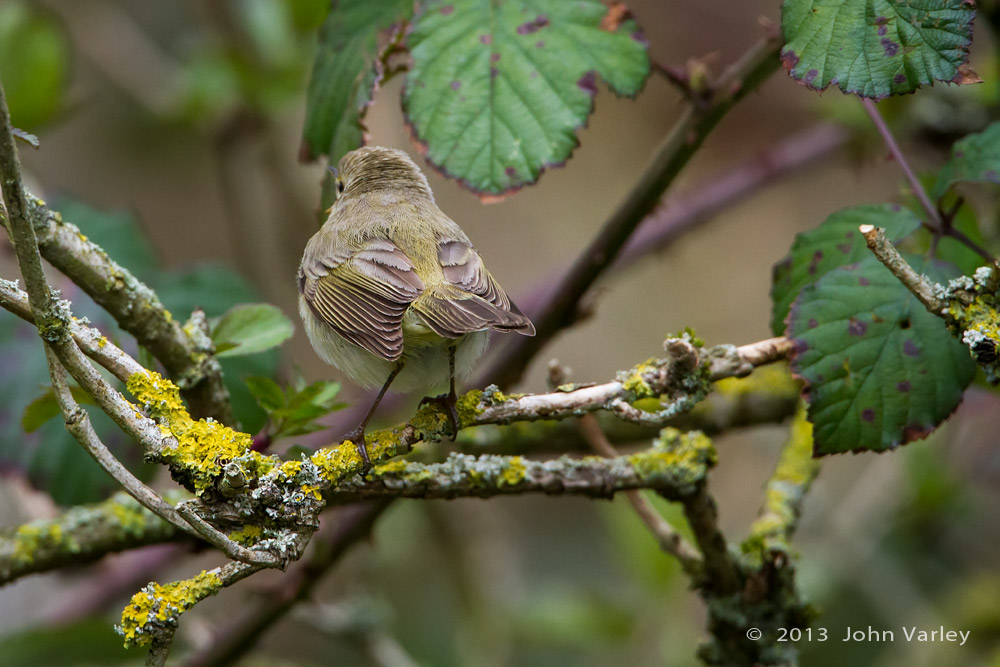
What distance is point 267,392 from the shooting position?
69.7 inches

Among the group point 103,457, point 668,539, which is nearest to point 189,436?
point 103,457

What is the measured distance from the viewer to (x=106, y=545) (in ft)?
6.87

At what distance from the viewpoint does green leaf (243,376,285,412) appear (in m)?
A: 1.76

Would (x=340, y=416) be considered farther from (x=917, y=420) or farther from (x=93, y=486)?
(x=917, y=420)

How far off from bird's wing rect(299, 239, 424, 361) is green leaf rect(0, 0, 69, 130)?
1.13m

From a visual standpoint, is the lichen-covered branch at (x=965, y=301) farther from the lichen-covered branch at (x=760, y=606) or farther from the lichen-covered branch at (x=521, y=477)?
the lichen-covered branch at (x=760, y=606)

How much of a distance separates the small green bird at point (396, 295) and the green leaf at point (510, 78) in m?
0.35

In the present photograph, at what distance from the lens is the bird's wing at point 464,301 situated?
1942 mm

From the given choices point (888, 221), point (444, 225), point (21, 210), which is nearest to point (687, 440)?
point (888, 221)

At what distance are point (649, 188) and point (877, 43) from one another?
2.43 ft

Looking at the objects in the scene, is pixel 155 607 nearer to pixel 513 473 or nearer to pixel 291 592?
pixel 513 473

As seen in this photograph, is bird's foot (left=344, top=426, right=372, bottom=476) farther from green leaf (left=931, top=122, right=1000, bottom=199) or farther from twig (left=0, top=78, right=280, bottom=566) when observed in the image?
green leaf (left=931, top=122, right=1000, bottom=199)

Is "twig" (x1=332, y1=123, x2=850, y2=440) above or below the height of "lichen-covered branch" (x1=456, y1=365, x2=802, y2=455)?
above

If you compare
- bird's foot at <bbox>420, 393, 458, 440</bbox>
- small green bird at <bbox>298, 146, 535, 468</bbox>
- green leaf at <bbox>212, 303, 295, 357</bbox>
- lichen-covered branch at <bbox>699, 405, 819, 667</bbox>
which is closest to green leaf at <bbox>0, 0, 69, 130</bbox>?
small green bird at <bbox>298, 146, 535, 468</bbox>
